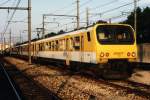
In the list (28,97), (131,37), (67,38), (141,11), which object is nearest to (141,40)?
(141,11)

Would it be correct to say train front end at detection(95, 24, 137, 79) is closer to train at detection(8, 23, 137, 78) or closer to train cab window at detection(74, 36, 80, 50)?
train at detection(8, 23, 137, 78)

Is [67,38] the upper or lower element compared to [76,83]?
upper

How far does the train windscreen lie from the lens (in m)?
18.3

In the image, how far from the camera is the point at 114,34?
18.6 metres

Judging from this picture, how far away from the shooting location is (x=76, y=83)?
57.2 ft

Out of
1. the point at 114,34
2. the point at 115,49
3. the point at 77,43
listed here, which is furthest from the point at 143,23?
the point at 115,49

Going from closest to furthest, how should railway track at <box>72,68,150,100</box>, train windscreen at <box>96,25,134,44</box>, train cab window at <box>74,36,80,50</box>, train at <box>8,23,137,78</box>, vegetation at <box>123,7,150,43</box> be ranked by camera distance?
railway track at <box>72,68,150,100</box> → train at <box>8,23,137,78</box> → train windscreen at <box>96,25,134,44</box> → train cab window at <box>74,36,80,50</box> → vegetation at <box>123,7,150,43</box>

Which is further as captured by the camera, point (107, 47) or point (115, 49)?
point (115, 49)

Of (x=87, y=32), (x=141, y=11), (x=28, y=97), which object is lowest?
(x=28, y=97)

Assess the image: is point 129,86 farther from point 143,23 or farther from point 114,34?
point 143,23

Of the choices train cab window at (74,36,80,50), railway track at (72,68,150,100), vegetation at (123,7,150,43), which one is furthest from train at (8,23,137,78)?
vegetation at (123,7,150,43)

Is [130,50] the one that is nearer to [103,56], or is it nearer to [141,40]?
[103,56]

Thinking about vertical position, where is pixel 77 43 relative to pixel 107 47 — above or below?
above

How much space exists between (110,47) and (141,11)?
4925cm
